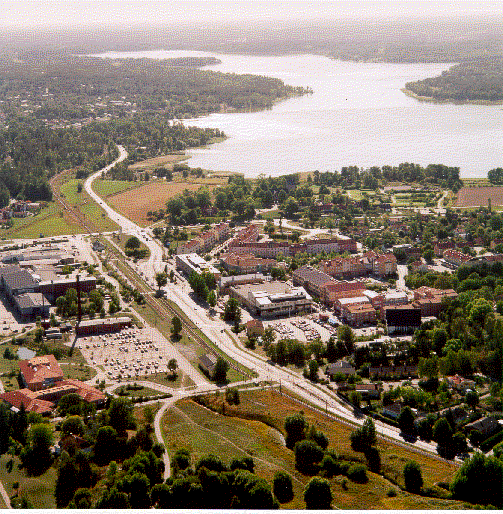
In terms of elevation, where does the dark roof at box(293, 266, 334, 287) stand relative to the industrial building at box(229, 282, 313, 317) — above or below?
above

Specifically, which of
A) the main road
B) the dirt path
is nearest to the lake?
the main road

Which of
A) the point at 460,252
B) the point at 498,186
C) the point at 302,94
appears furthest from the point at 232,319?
the point at 302,94

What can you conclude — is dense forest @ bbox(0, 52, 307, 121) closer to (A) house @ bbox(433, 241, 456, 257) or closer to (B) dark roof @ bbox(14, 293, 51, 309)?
(A) house @ bbox(433, 241, 456, 257)

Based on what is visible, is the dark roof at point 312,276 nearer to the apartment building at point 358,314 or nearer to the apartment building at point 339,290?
the apartment building at point 339,290

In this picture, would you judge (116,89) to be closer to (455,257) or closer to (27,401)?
(455,257)

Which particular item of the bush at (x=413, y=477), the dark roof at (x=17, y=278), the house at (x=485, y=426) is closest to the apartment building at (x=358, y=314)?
the house at (x=485, y=426)

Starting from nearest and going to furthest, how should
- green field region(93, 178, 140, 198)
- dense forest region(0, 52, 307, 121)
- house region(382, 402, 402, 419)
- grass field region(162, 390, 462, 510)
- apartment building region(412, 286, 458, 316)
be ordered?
grass field region(162, 390, 462, 510)
house region(382, 402, 402, 419)
apartment building region(412, 286, 458, 316)
green field region(93, 178, 140, 198)
dense forest region(0, 52, 307, 121)
